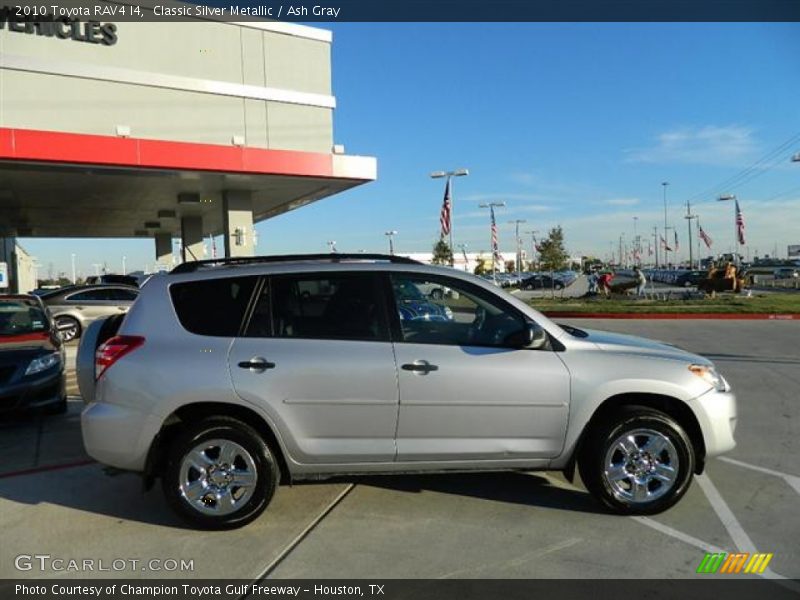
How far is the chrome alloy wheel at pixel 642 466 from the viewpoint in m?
4.31

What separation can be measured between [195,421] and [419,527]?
1.61 metres

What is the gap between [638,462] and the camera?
14.2 ft

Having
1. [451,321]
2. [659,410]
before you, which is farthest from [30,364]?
[659,410]

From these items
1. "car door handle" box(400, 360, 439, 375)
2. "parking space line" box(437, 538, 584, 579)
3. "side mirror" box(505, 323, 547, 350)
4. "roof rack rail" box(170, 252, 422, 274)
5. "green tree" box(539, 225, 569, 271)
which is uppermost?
"green tree" box(539, 225, 569, 271)

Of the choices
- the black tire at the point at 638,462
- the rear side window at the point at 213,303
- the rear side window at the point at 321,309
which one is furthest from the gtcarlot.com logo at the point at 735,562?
the rear side window at the point at 213,303

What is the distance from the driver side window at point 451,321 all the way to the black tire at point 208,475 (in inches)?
47.3

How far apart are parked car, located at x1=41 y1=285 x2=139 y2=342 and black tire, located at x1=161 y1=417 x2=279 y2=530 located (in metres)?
13.1

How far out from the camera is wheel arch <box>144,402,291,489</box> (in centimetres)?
420

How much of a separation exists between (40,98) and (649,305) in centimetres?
2153

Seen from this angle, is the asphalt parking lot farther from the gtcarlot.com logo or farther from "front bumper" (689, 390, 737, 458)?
"front bumper" (689, 390, 737, 458)

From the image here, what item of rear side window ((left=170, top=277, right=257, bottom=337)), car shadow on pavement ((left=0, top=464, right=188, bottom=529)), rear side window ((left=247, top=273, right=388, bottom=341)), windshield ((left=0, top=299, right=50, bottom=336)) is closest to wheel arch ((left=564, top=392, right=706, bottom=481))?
rear side window ((left=247, top=273, right=388, bottom=341))

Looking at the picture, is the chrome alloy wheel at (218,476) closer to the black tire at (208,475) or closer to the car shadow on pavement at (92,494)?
the black tire at (208,475)

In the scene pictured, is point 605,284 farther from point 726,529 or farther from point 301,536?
point 301,536
